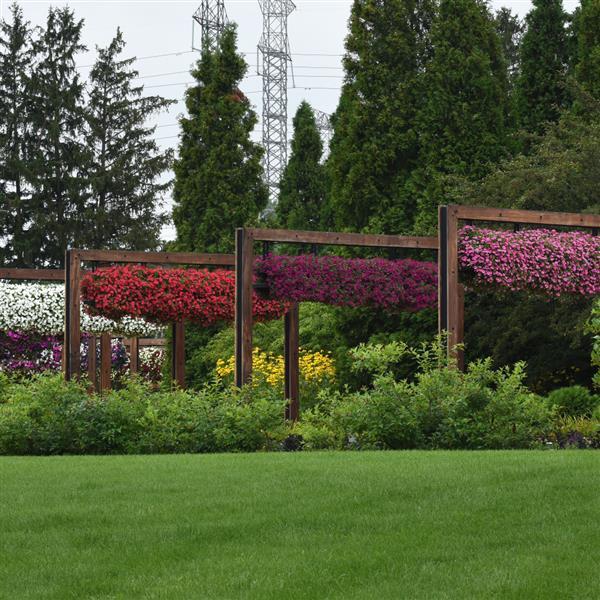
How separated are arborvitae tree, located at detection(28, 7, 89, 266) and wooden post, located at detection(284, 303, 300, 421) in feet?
63.2

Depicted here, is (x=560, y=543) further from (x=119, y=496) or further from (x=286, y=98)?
(x=286, y=98)

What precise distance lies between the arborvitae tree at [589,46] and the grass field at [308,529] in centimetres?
1312

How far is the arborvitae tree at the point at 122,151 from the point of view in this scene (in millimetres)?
35219

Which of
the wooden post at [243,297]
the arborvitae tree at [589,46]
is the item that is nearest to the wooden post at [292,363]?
the wooden post at [243,297]

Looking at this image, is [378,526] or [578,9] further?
[578,9]

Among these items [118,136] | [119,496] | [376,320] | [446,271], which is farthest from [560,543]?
[118,136]

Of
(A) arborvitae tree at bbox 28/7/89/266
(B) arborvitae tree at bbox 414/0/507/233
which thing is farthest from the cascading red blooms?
(A) arborvitae tree at bbox 28/7/89/266

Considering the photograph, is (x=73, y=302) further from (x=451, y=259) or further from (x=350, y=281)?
(x=451, y=259)

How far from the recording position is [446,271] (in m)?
12.7

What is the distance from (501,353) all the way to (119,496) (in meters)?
11.0

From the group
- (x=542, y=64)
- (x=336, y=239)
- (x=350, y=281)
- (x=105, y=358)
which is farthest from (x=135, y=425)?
(x=542, y=64)

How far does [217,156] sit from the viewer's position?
24.0 m

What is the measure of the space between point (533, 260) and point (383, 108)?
8.04 meters

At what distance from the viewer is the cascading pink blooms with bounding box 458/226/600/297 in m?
12.9
